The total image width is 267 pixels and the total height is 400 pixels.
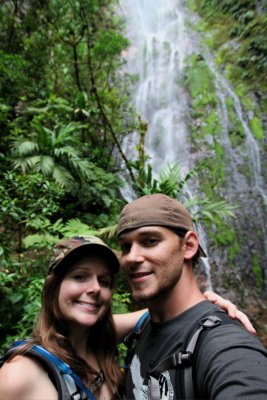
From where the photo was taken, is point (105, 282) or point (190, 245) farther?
point (105, 282)

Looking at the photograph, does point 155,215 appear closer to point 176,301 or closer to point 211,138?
point 176,301

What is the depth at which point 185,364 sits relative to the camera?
1227 millimetres

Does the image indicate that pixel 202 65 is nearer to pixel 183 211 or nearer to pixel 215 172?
pixel 215 172

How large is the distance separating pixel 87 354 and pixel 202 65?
1344 centimetres

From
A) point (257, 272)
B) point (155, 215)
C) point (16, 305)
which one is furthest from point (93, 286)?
point (257, 272)

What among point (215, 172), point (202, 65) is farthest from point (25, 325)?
point (202, 65)

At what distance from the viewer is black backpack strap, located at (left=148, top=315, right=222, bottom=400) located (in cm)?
119

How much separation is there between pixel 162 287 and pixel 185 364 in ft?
1.30

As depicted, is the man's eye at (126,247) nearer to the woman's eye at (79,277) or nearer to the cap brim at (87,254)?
the cap brim at (87,254)

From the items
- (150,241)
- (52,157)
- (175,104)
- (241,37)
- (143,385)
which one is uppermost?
(241,37)

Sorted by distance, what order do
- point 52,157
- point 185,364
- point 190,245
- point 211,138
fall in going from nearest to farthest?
1. point 185,364
2. point 190,245
3. point 52,157
4. point 211,138

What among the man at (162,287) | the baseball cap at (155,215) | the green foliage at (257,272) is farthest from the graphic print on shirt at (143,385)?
the green foliage at (257,272)

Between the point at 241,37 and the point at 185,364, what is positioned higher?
the point at 241,37

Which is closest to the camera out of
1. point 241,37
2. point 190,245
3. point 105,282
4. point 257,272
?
point 190,245
